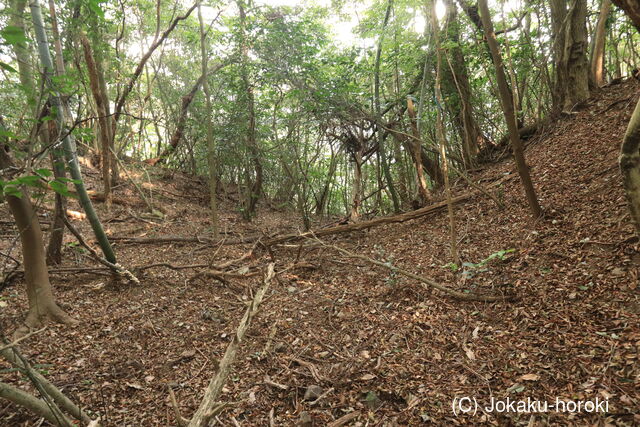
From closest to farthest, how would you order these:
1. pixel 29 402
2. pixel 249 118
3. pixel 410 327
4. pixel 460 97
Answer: pixel 29 402
pixel 410 327
pixel 460 97
pixel 249 118

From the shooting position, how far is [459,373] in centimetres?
279

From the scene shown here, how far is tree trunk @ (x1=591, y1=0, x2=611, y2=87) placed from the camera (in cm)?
640

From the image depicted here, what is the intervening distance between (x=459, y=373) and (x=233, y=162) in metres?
9.39

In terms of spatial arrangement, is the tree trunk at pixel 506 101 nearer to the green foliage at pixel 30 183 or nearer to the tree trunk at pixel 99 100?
the green foliage at pixel 30 183

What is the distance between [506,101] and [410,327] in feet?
8.97

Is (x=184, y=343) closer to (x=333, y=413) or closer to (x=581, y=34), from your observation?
(x=333, y=413)

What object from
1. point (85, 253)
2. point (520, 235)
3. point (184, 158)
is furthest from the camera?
point (184, 158)

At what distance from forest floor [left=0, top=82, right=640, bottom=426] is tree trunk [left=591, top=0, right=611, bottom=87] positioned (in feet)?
2.72

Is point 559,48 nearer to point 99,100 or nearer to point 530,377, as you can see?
point 530,377

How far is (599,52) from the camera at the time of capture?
22.2ft

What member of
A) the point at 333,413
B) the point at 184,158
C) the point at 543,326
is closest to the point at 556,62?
the point at 543,326

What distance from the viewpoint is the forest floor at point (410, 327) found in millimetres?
2566

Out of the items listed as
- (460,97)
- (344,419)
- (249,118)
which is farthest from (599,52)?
(344,419)
